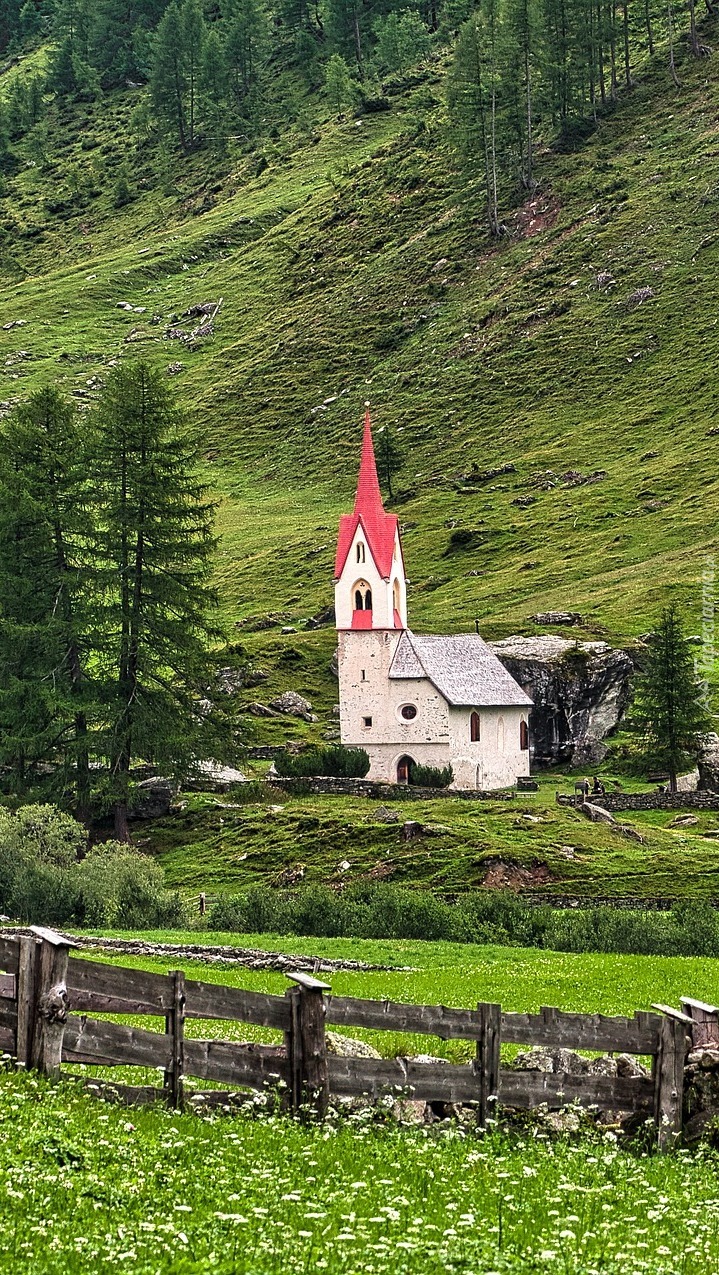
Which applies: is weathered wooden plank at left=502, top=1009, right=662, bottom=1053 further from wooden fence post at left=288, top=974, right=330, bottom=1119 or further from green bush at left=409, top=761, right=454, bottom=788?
green bush at left=409, top=761, right=454, bottom=788

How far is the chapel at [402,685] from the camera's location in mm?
76750

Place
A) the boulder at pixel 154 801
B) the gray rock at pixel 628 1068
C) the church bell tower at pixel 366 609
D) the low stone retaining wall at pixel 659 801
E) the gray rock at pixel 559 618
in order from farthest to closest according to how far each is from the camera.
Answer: the gray rock at pixel 559 618 < the church bell tower at pixel 366 609 < the boulder at pixel 154 801 < the low stone retaining wall at pixel 659 801 < the gray rock at pixel 628 1068

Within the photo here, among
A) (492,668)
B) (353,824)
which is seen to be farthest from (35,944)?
(492,668)

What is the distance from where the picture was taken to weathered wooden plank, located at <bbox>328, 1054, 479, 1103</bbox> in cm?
1346

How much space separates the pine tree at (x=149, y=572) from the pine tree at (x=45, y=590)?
4.03ft

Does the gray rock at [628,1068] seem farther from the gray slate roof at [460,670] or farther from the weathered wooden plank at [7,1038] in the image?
the gray slate roof at [460,670]

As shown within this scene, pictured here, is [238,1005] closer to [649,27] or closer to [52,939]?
[52,939]

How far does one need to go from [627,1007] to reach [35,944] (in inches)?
570

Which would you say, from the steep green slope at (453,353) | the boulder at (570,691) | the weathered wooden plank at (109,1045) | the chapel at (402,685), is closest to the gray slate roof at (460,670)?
the chapel at (402,685)

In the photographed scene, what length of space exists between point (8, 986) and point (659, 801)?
53.8 meters

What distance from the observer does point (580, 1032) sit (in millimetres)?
13984

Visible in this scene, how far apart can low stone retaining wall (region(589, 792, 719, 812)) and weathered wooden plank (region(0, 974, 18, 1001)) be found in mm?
52726

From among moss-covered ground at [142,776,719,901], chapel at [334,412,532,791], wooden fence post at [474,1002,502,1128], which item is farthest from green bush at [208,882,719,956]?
chapel at [334,412,532,791]

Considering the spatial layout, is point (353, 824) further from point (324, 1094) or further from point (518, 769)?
point (324, 1094)
